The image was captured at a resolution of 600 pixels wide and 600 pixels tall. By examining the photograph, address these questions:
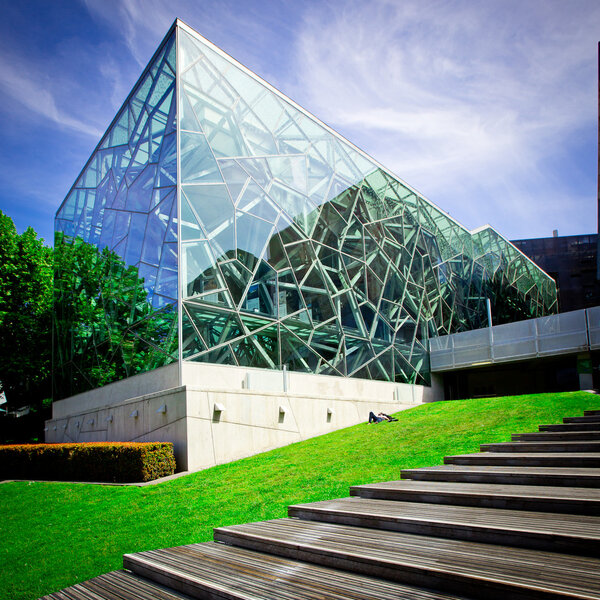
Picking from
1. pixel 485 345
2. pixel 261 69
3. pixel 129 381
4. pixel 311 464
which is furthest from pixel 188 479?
pixel 485 345

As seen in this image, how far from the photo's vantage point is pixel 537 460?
5594 millimetres

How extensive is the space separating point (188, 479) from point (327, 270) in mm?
11550

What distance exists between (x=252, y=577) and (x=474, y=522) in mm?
1706

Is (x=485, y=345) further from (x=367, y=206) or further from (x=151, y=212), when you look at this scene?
(x=151, y=212)

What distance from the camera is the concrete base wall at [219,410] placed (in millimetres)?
12727

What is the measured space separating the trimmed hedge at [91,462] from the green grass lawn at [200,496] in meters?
0.76

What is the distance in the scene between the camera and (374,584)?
297 centimetres

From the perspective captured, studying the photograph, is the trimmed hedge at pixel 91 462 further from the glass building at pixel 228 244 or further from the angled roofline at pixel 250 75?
the angled roofline at pixel 250 75

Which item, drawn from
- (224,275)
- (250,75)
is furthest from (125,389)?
(250,75)

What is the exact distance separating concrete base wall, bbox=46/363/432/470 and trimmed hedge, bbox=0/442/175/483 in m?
0.84

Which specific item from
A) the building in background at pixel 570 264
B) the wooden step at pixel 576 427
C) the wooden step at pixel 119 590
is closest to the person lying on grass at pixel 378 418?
the wooden step at pixel 576 427

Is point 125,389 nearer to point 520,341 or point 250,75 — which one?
point 250,75

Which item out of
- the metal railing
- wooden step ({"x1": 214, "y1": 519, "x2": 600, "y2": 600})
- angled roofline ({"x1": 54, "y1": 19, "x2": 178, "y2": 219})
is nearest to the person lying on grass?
the metal railing

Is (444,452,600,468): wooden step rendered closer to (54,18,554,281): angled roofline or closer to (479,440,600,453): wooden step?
(479,440,600,453): wooden step
